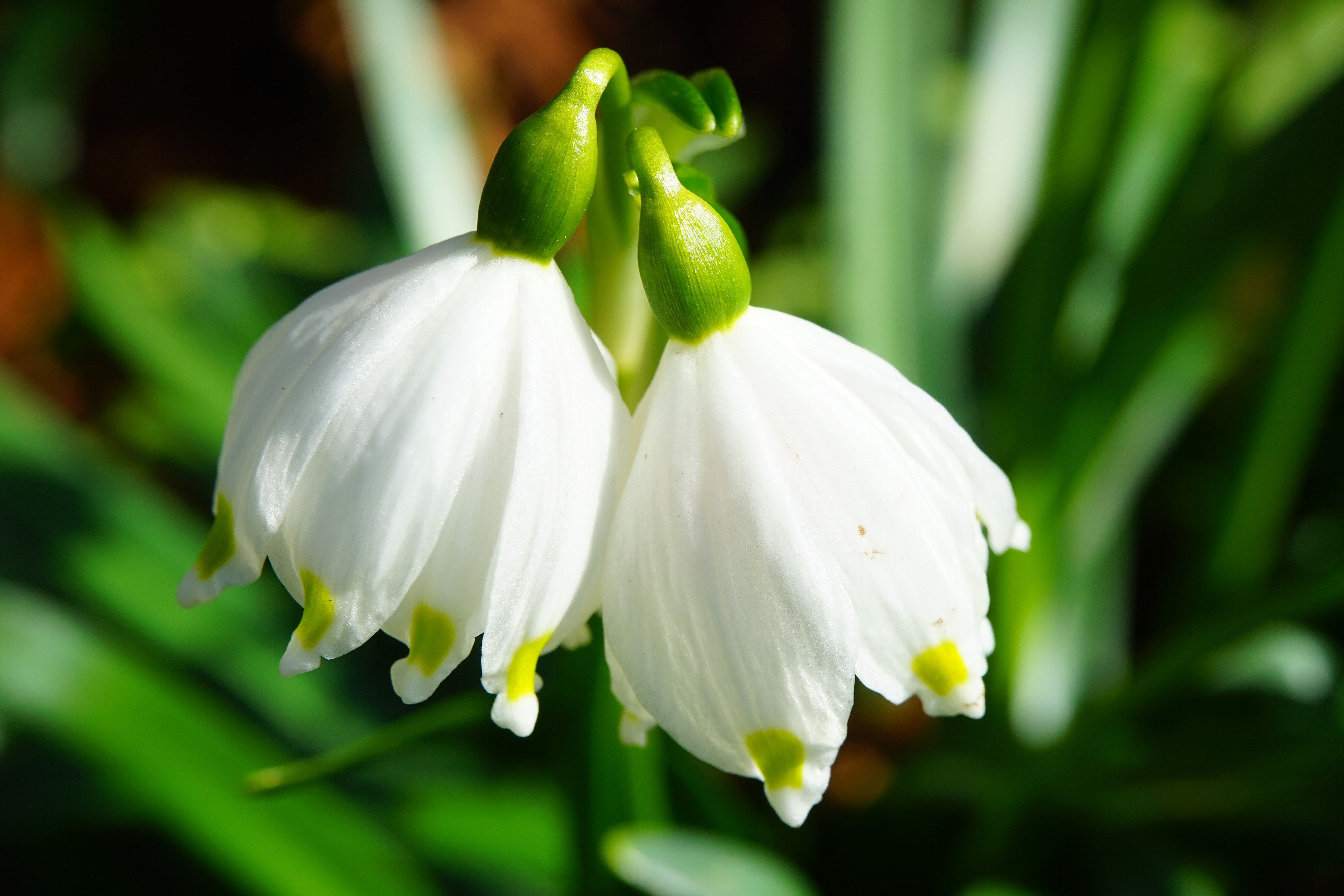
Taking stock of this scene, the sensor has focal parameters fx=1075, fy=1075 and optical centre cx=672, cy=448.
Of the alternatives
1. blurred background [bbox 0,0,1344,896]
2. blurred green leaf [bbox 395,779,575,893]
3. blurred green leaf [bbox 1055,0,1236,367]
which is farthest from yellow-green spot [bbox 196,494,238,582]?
blurred green leaf [bbox 1055,0,1236,367]

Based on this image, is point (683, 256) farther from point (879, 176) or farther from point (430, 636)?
point (879, 176)

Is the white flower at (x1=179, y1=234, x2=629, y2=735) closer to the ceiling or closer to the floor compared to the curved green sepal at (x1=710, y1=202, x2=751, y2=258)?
closer to the floor

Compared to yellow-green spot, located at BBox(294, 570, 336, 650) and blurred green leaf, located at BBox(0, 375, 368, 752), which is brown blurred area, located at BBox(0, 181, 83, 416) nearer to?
blurred green leaf, located at BBox(0, 375, 368, 752)

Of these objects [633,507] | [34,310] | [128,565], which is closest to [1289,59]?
[633,507]

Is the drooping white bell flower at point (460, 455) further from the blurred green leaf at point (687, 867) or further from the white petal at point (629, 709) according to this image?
the blurred green leaf at point (687, 867)

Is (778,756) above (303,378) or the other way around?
the other way around

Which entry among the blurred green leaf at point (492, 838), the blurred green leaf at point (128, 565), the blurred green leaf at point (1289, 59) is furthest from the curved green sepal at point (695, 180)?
the blurred green leaf at point (1289, 59)

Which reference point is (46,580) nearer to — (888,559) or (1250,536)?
(888,559)
